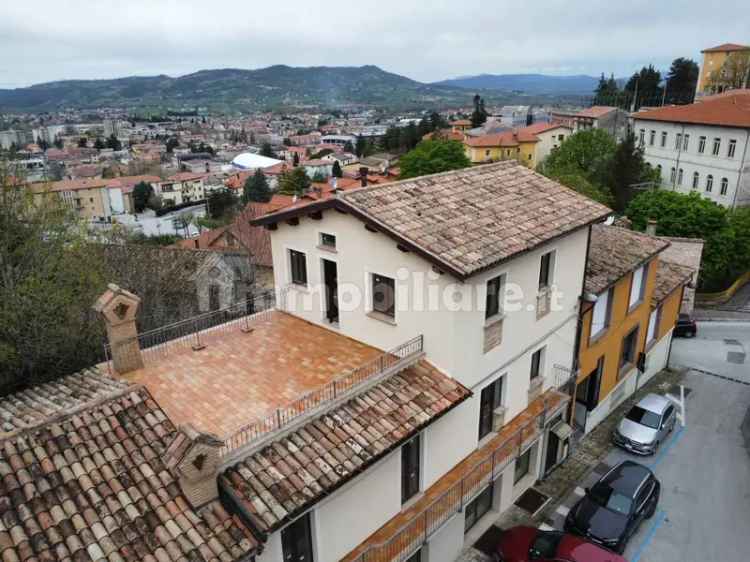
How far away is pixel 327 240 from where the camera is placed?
1443 cm

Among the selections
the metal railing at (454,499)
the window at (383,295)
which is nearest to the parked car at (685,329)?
the metal railing at (454,499)

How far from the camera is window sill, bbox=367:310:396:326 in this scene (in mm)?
13523

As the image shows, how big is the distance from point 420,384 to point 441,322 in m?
1.54

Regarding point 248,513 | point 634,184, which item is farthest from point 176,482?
point 634,184

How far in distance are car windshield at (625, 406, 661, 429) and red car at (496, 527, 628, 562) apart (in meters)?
7.34

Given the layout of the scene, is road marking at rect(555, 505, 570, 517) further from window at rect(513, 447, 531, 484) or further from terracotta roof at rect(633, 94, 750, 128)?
terracotta roof at rect(633, 94, 750, 128)

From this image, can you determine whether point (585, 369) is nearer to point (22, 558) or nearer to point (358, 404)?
point (358, 404)

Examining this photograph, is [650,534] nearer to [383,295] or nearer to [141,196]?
[383,295]

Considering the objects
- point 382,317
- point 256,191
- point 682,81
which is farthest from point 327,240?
point 682,81

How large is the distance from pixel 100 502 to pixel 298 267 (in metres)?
8.58

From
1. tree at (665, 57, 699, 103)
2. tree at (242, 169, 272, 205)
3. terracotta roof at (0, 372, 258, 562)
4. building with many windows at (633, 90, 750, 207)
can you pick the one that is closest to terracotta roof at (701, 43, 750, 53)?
tree at (665, 57, 699, 103)

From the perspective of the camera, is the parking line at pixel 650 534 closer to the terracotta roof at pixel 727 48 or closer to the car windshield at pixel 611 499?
the car windshield at pixel 611 499

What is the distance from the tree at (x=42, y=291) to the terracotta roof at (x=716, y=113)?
56.3 meters

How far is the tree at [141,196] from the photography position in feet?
444
